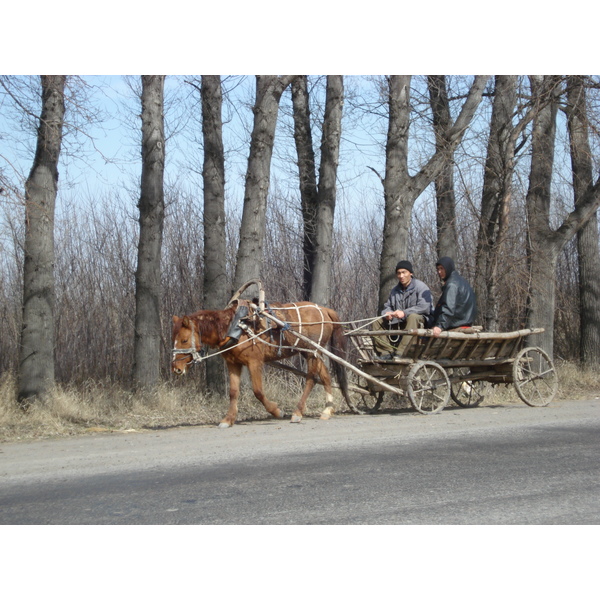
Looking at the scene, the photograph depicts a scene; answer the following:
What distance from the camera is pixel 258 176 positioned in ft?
49.3

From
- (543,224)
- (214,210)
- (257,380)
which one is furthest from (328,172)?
(257,380)

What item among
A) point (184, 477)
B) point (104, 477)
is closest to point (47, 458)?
point (104, 477)

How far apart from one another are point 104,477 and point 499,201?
1145 centimetres

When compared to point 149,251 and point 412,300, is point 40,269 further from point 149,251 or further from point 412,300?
point 412,300

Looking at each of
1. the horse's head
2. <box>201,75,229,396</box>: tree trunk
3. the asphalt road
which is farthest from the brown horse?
<box>201,75,229,396</box>: tree trunk

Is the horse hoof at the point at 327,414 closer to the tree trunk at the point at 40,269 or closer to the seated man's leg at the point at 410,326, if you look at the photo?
the seated man's leg at the point at 410,326

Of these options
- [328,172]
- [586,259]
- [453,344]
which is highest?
[328,172]

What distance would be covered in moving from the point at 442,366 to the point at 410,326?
3.23ft

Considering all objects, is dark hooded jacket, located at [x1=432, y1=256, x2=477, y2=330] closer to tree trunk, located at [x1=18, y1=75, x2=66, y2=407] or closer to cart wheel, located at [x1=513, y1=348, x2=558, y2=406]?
cart wheel, located at [x1=513, y1=348, x2=558, y2=406]

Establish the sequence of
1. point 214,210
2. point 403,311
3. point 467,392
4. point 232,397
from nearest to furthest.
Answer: point 232,397 → point 403,311 → point 467,392 → point 214,210

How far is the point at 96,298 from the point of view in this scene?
21422 mm

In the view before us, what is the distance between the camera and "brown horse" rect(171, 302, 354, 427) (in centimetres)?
1154

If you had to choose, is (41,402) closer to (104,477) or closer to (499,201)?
(104,477)

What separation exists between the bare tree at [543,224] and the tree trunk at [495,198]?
73cm
